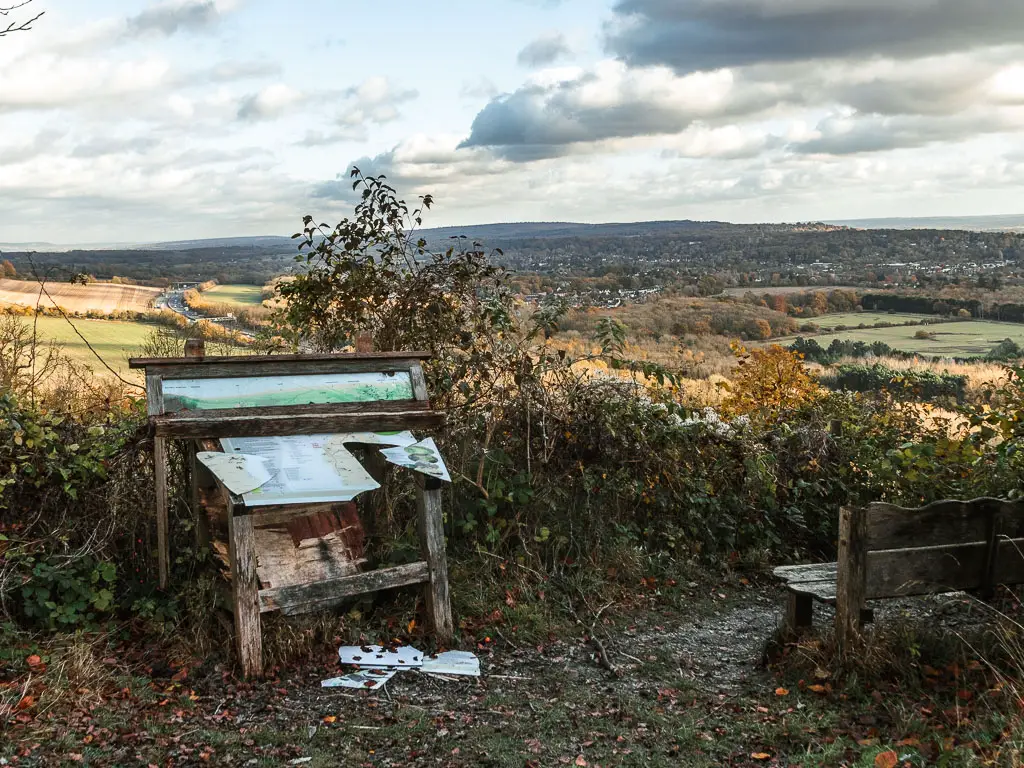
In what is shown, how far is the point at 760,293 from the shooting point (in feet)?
116

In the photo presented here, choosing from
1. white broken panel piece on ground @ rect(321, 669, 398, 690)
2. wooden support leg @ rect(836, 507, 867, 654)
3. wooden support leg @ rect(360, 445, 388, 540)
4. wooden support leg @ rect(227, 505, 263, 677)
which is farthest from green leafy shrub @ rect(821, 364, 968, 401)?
wooden support leg @ rect(227, 505, 263, 677)

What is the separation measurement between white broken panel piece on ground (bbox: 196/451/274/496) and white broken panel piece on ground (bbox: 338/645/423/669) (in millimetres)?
1221

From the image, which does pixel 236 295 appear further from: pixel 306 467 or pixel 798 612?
pixel 798 612

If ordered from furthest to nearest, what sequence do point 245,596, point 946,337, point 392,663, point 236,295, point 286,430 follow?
point 946,337, point 236,295, point 286,430, point 392,663, point 245,596

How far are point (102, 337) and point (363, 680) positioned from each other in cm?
986

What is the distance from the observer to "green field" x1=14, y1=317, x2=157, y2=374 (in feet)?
→ 33.9

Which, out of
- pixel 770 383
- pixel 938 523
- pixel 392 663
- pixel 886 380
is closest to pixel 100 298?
pixel 770 383

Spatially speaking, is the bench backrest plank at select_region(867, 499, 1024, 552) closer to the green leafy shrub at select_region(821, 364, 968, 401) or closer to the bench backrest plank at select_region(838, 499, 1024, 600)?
the bench backrest plank at select_region(838, 499, 1024, 600)

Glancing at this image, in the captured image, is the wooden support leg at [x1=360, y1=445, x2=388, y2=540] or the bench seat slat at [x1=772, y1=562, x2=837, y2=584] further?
the wooden support leg at [x1=360, y1=445, x2=388, y2=540]

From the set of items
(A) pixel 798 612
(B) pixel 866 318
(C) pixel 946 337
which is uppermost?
(A) pixel 798 612

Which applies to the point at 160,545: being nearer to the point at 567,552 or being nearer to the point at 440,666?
the point at 440,666

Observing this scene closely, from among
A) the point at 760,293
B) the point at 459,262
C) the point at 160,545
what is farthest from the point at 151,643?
the point at 760,293

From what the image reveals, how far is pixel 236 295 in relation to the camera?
17094 millimetres

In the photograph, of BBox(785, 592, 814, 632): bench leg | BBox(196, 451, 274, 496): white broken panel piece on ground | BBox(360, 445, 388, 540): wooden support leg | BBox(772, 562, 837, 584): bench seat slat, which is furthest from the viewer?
BBox(360, 445, 388, 540): wooden support leg
